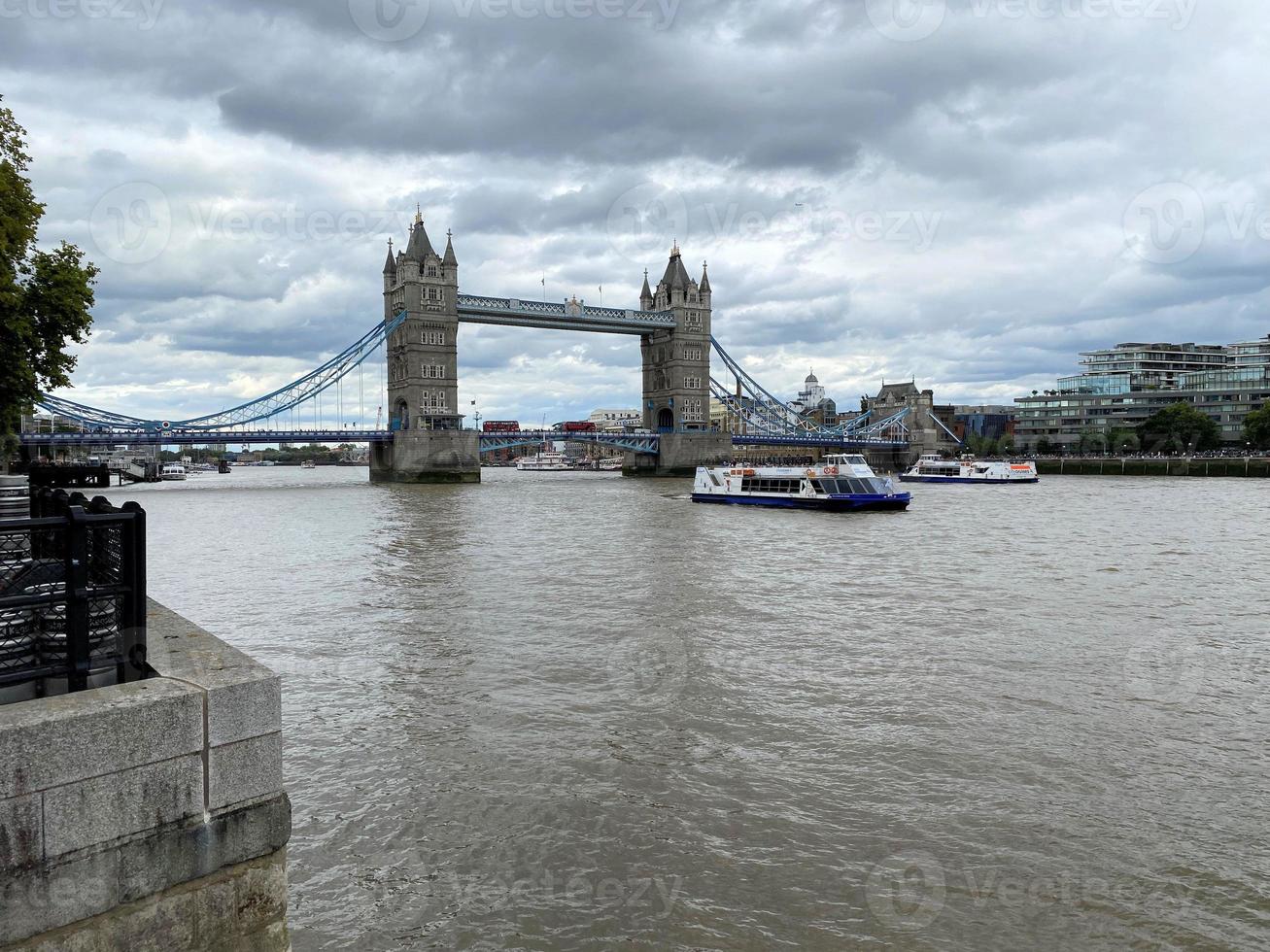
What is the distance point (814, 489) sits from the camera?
41156mm

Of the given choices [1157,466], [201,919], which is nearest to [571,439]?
[1157,466]

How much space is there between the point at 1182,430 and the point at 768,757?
111 metres

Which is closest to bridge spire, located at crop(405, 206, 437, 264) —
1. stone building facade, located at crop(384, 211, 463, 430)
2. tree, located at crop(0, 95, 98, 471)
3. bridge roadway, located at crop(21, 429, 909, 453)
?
stone building facade, located at crop(384, 211, 463, 430)

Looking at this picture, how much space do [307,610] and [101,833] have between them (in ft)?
37.9

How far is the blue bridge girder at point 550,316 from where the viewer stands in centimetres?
8031

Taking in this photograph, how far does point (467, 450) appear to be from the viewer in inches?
2872

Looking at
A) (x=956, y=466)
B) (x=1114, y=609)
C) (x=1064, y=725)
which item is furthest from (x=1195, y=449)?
(x=1064, y=725)

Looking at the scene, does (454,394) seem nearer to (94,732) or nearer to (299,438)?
(299,438)

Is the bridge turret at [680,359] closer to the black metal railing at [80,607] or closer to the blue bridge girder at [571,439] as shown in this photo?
the blue bridge girder at [571,439]

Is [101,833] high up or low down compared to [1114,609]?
up

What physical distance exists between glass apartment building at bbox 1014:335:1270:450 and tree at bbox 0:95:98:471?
377 feet

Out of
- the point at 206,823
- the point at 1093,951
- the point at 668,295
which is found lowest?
the point at 1093,951

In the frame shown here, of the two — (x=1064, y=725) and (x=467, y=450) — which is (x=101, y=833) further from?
(x=467, y=450)

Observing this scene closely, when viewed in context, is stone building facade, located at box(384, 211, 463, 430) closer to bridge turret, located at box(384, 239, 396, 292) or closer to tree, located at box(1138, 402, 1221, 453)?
bridge turret, located at box(384, 239, 396, 292)
